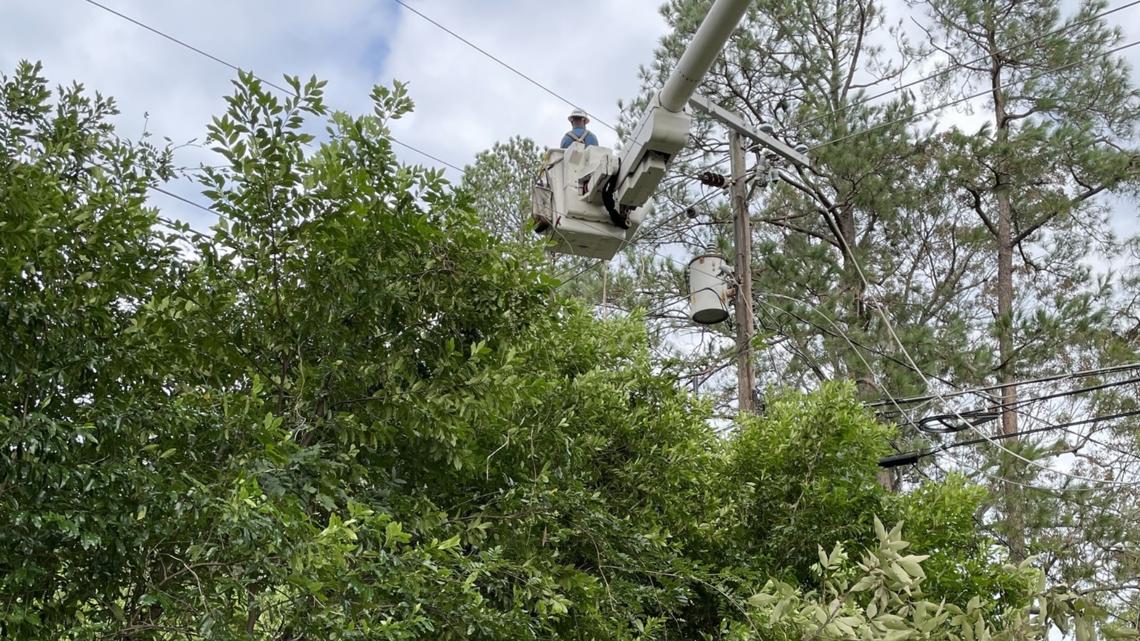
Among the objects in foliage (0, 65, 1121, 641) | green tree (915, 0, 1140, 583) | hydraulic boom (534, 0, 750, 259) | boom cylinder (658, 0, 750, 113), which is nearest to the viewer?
foliage (0, 65, 1121, 641)

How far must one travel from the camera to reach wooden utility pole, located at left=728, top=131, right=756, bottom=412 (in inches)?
385

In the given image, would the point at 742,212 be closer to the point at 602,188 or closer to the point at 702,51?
the point at 602,188

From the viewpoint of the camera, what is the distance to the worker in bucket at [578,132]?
797 cm

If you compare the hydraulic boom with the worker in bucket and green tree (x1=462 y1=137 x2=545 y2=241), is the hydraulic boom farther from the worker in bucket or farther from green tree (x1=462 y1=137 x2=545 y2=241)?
green tree (x1=462 y1=137 x2=545 y2=241)

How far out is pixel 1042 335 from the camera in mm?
14969

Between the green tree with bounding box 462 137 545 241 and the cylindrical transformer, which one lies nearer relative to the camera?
the cylindrical transformer

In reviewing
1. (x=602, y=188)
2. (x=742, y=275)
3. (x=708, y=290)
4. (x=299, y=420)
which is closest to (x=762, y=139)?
(x=742, y=275)

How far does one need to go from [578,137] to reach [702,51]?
10.5 feet

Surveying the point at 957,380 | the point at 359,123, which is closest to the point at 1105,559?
the point at 957,380

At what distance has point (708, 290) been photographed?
32.4 feet

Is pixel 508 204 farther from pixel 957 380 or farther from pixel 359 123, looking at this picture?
pixel 359 123

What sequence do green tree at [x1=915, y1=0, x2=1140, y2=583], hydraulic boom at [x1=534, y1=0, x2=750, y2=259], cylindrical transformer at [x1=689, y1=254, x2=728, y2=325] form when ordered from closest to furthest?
hydraulic boom at [x1=534, y1=0, x2=750, y2=259] → cylindrical transformer at [x1=689, y1=254, x2=728, y2=325] → green tree at [x1=915, y1=0, x2=1140, y2=583]

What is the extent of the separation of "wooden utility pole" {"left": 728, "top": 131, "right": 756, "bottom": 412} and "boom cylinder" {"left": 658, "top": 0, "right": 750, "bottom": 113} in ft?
13.3

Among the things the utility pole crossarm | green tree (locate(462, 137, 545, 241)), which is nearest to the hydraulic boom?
the utility pole crossarm
